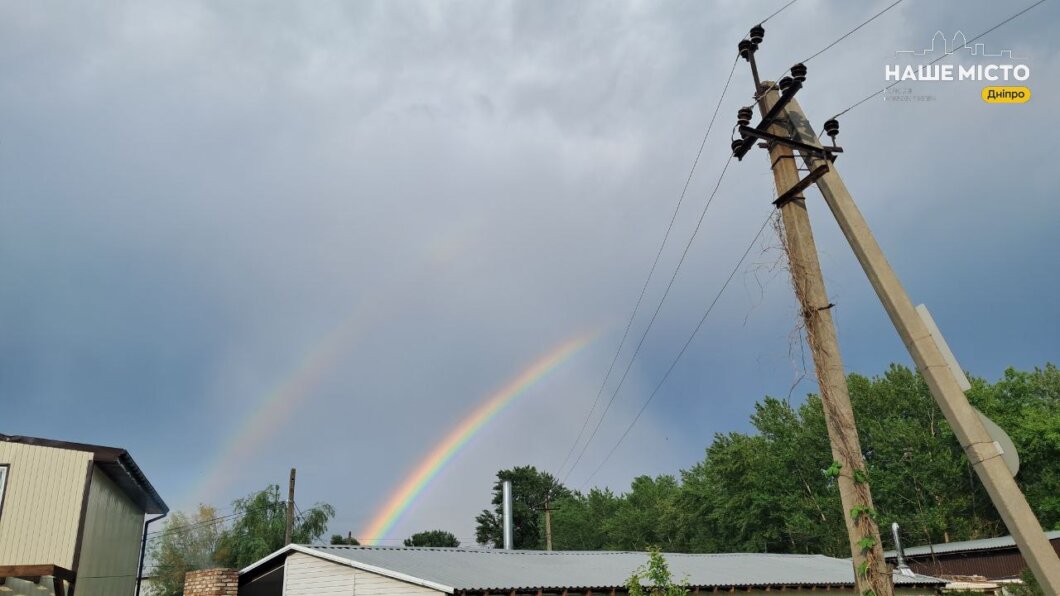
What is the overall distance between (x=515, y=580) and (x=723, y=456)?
150 feet

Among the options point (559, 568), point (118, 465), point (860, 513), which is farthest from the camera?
point (559, 568)

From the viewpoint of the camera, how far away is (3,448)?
18.4 meters

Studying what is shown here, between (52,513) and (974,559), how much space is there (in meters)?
42.7

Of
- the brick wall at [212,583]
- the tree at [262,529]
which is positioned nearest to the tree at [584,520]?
the tree at [262,529]

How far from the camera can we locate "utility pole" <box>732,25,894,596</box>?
275 inches

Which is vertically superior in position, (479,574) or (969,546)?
(969,546)

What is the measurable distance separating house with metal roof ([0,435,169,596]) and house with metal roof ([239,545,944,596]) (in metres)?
4.23

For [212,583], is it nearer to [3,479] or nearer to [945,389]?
[3,479]

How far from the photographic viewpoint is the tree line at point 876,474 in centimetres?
4891

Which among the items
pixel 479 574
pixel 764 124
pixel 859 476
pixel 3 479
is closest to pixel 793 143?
pixel 764 124

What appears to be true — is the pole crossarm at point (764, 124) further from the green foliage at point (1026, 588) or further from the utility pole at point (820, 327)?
the green foliage at point (1026, 588)

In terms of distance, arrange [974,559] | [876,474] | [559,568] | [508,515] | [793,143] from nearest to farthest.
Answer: [793,143]
[559,568]
[508,515]
[974,559]
[876,474]

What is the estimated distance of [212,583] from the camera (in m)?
18.9

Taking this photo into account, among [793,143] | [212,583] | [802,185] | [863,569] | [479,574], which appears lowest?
[863,569]
